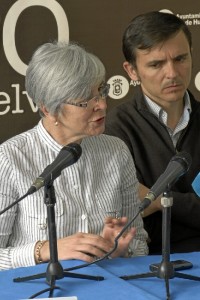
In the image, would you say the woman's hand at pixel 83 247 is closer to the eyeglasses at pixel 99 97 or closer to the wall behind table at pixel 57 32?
the eyeglasses at pixel 99 97

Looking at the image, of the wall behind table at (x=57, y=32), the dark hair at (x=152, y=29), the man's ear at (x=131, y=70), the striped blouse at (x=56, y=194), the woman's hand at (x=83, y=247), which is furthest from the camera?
the wall behind table at (x=57, y=32)

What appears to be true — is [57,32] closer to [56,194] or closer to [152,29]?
[152,29]

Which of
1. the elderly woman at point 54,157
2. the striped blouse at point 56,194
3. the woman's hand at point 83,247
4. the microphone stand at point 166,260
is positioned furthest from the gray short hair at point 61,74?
the microphone stand at point 166,260

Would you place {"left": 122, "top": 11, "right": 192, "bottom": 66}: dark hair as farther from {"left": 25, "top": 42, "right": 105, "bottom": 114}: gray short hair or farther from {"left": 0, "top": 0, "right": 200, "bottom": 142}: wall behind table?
{"left": 0, "top": 0, "right": 200, "bottom": 142}: wall behind table

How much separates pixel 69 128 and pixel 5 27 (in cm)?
149

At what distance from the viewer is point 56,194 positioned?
8.39 feet

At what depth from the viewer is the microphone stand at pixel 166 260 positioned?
193cm

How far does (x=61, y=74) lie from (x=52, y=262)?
30.4 inches

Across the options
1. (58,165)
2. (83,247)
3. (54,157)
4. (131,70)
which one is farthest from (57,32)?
(58,165)

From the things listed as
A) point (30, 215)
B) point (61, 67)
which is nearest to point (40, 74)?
point (61, 67)

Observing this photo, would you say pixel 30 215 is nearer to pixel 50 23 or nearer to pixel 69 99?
pixel 69 99

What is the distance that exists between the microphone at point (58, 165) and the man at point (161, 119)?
121 cm

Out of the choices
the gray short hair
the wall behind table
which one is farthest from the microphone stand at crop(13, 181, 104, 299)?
the wall behind table

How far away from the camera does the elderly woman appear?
252 cm
